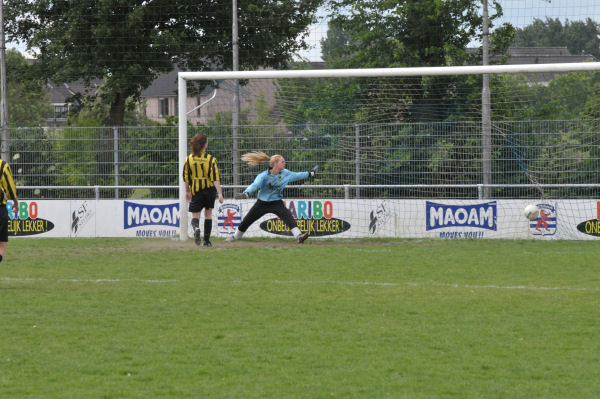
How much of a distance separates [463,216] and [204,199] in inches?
200

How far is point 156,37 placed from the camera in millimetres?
24797

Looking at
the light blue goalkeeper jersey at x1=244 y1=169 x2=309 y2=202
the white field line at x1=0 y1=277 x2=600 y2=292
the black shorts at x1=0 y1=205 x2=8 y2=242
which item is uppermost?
the light blue goalkeeper jersey at x1=244 y1=169 x2=309 y2=202

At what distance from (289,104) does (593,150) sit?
6.03 meters

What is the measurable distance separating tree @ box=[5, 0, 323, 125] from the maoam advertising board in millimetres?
7623

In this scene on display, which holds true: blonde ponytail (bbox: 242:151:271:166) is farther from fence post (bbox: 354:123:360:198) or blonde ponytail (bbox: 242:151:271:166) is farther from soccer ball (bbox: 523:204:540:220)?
soccer ball (bbox: 523:204:540:220)

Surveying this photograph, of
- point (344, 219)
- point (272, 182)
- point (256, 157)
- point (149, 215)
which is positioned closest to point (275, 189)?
point (272, 182)

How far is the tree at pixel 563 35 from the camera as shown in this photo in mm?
22531

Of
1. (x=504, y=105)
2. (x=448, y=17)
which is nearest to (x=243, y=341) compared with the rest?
(x=504, y=105)

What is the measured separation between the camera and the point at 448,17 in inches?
859

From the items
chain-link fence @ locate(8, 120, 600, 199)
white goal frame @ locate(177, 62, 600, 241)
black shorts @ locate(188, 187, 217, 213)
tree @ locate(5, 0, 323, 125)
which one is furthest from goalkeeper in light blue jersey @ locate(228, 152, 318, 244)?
tree @ locate(5, 0, 323, 125)

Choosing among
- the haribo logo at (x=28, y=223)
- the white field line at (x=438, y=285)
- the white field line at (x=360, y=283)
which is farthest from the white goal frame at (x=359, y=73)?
the white field line at (x=438, y=285)

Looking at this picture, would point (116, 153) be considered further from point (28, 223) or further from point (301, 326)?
point (301, 326)

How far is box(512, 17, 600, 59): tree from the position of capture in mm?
22531

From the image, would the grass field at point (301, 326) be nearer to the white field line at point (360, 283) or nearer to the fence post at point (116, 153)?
the white field line at point (360, 283)
